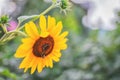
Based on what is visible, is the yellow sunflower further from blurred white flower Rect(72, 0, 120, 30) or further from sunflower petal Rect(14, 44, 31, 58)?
blurred white flower Rect(72, 0, 120, 30)

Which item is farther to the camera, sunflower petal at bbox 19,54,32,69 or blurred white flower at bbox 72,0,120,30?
blurred white flower at bbox 72,0,120,30

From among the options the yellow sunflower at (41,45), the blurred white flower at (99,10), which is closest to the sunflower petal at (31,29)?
the yellow sunflower at (41,45)

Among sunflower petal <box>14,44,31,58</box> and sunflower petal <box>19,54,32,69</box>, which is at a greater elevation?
sunflower petal <box>14,44,31,58</box>

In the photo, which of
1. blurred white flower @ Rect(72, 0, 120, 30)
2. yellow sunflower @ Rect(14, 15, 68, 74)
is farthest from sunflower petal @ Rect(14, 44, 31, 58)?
blurred white flower @ Rect(72, 0, 120, 30)

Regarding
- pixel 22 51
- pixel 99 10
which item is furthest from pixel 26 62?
pixel 99 10

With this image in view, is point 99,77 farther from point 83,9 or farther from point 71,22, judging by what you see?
point 83,9

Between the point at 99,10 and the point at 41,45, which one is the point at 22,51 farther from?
the point at 99,10

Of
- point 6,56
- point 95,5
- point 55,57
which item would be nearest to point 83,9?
point 95,5

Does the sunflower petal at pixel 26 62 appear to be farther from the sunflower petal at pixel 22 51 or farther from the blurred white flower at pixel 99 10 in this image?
the blurred white flower at pixel 99 10
